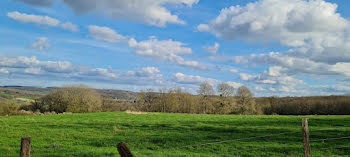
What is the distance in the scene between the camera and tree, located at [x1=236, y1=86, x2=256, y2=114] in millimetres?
69125

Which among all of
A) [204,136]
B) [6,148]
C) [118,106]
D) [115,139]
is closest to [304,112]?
[118,106]

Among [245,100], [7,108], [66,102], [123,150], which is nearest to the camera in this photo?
[123,150]

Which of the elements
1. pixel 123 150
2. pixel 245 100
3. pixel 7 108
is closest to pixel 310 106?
pixel 245 100

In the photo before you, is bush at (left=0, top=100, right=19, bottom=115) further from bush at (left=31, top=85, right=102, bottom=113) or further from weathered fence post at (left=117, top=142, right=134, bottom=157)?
weathered fence post at (left=117, top=142, right=134, bottom=157)

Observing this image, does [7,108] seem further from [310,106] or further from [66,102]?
[310,106]

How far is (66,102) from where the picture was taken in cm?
6078

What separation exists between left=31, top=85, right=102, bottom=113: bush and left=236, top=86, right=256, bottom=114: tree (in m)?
39.1

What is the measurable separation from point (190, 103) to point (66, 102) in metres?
34.2

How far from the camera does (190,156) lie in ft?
41.9

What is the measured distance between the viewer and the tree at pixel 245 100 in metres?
69.1

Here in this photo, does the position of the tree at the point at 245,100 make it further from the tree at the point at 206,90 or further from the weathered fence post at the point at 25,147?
the weathered fence post at the point at 25,147

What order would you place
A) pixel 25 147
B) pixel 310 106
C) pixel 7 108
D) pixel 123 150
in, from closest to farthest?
pixel 123 150
pixel 25 147
pixel 7 108
pixel 310 106

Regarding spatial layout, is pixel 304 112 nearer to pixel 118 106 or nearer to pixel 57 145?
pixel 118 106

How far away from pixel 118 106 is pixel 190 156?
209 feet
